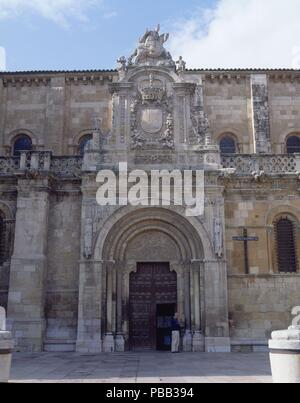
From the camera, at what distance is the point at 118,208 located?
20172 millimetres

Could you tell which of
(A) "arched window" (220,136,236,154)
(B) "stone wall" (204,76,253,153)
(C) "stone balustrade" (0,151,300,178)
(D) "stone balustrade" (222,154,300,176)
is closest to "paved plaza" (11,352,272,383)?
(C) "stone balustrade" (0,151,300,178)

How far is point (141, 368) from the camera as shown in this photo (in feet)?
44.3

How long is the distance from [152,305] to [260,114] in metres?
11.2

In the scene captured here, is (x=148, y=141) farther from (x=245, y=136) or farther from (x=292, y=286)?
(x=292, y=286)

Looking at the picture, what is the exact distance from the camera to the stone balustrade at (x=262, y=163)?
21.2 meters

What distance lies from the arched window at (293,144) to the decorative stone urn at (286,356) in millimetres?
17199

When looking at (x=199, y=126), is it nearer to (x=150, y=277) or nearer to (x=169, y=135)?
(x=169, y=135)

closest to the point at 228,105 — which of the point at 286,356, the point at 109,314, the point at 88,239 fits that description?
the point at 88,239

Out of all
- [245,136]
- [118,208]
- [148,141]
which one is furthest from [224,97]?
[118,208]

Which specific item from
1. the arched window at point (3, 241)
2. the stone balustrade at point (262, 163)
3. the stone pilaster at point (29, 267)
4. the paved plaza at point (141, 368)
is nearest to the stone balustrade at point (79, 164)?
the stone balustrade at point (262, 163)

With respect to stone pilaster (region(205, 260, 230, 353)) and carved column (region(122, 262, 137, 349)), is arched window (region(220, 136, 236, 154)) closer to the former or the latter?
stone pilaster (region(205, 260, 230, 353))

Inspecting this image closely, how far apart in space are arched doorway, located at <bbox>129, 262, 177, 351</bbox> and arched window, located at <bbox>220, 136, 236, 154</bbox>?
7.51 meters
